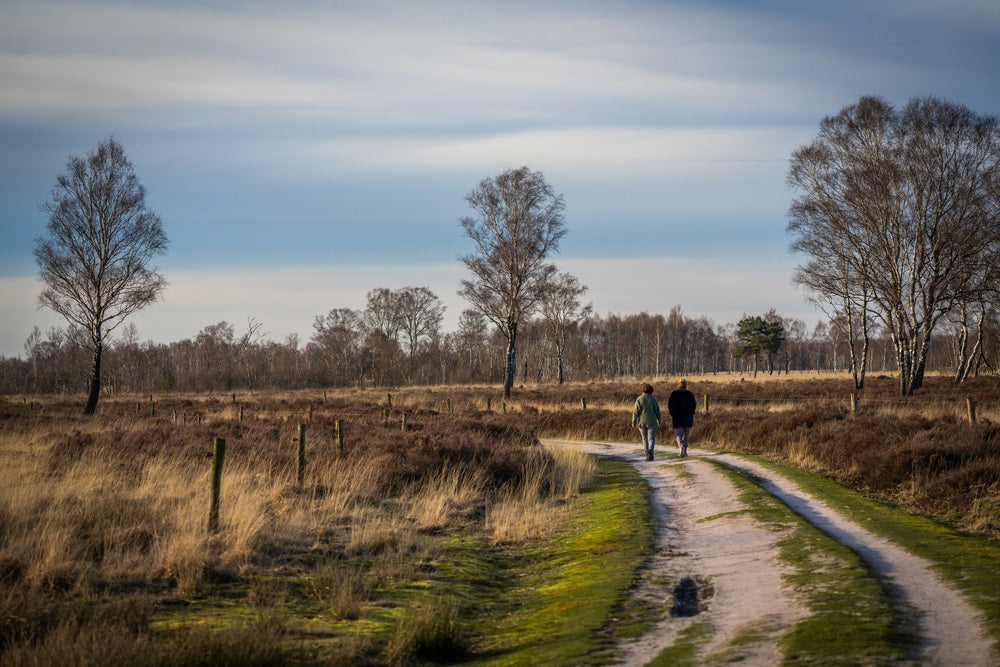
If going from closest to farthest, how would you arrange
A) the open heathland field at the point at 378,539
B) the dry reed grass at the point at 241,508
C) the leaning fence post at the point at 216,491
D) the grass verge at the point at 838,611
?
1. the grass verge at the point at 838,611
2. the open heathland field at the point at 378,539
3. the dry reed grass at the point at 241,508
4. the leaning fence post at the point at 216,491

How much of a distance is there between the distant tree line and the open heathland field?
52.2 m

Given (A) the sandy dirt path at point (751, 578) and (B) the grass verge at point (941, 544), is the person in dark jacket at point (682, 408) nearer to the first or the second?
(A) the sandy dirt path at point (751, 578)

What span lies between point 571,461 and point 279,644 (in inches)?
552

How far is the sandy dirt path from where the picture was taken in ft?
19.4

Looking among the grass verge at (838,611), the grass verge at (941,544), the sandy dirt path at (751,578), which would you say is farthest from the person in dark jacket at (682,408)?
the grass verge at (838,611)

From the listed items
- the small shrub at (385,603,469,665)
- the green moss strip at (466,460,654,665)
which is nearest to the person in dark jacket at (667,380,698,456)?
the green moss strip at (466,460,654,665)

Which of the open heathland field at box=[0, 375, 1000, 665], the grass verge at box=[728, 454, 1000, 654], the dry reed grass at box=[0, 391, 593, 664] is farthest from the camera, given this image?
the dry reed grass at box=[0, 391, 593, 664]

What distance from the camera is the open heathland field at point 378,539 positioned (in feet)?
21.5

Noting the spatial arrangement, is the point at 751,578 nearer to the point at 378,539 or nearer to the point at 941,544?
the point at 941,544

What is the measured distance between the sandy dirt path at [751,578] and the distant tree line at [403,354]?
5678 centimetres

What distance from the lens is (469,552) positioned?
1112 cm

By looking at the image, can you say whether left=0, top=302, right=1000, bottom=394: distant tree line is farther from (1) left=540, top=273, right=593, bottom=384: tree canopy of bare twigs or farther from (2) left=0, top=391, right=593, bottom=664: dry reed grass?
(2) left=0, top=391, right=593, bottom=664: dry reed grass

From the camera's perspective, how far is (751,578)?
8.49 metres

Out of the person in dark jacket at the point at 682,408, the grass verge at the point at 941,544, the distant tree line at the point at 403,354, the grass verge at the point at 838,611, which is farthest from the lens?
the distant tree line at the point at 403,354
